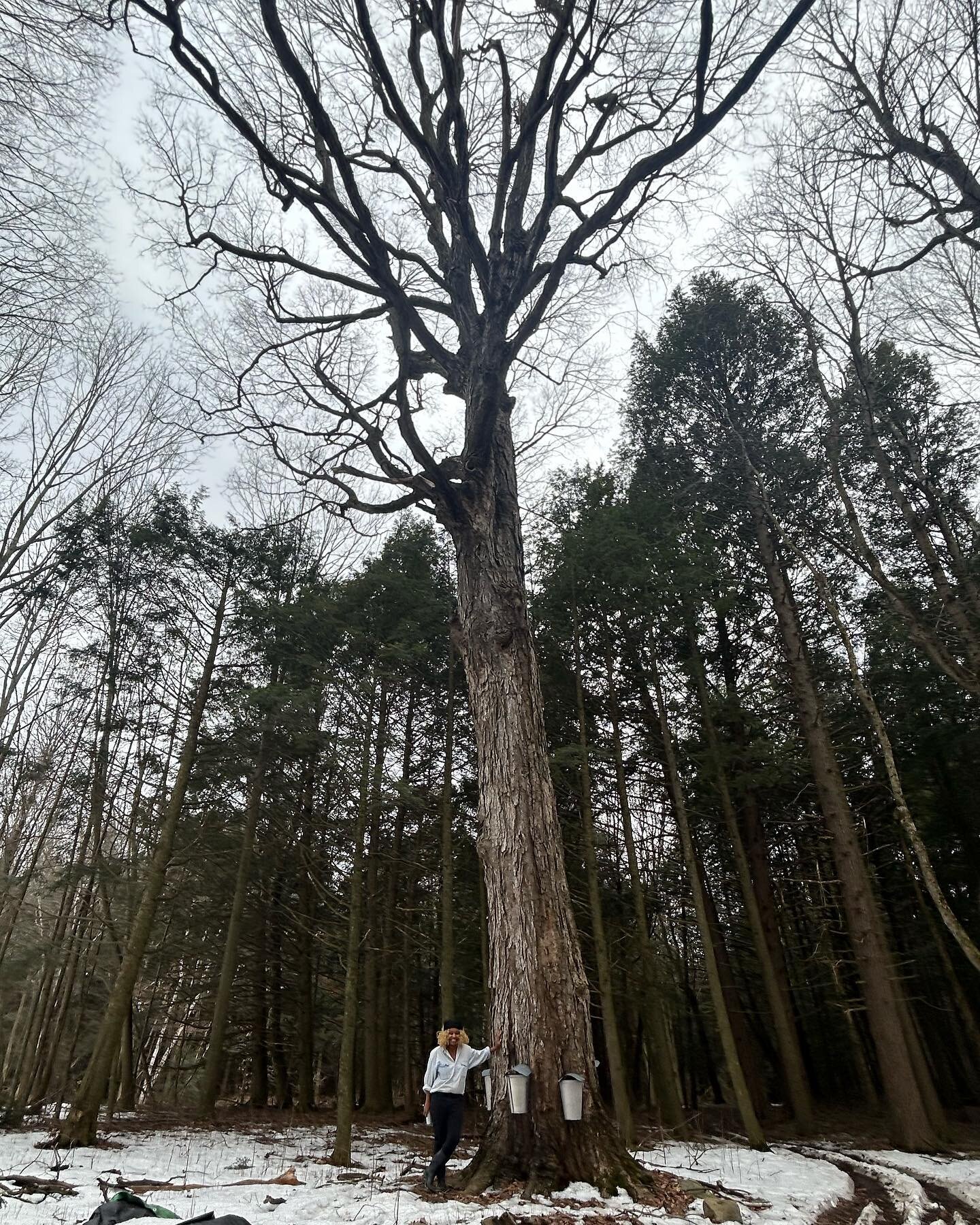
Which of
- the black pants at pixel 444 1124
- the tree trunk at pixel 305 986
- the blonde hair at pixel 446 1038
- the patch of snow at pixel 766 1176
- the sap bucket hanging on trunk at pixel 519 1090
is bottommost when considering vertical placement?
the patch of snow at pixel 766 1176

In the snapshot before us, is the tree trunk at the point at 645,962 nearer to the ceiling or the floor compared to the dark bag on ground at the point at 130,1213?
nearer to the ceiling

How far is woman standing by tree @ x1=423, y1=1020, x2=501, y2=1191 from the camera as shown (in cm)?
521

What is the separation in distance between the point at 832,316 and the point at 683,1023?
19.1 m

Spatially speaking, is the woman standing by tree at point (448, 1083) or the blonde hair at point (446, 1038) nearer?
the woman standing by tree at point (448, 1083)

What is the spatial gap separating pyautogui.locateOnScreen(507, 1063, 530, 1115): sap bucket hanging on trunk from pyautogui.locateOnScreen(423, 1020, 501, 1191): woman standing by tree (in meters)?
0.57

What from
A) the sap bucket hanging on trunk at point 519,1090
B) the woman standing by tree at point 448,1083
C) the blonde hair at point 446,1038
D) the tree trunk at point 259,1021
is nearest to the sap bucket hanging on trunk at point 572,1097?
the sap bucket hanging on trunk at point 519,1090

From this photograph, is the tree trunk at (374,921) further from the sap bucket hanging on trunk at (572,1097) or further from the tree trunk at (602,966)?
the sap bucket hanging on trunk at (572,1097)

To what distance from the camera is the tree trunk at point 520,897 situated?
444cm

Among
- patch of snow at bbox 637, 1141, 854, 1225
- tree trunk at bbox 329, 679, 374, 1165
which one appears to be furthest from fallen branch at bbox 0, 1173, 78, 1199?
patch of snow at bbox 637, 1141, 854, 1225

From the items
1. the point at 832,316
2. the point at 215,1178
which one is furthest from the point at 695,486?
the point at 215,1178

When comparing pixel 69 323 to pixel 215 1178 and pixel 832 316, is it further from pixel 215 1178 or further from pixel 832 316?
pixel 832 316

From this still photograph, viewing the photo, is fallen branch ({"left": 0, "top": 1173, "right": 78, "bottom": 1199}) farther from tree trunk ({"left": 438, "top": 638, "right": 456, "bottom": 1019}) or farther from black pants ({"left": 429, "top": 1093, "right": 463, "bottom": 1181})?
tree trunk ({"left": 438, "top": 638, "right": 456, "bottom": 1019})

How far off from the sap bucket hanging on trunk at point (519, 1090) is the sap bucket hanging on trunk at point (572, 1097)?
0.24 meters

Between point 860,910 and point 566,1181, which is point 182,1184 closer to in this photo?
point 566,1181
